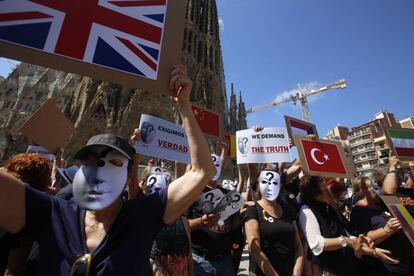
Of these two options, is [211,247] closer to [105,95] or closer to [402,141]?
[402,141]

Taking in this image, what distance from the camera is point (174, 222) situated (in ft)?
7.47

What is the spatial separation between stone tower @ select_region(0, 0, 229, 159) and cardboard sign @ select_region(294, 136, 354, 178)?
14.5ft

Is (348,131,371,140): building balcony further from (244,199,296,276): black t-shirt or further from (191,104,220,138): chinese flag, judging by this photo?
(244,199,296,276): black t-shirt

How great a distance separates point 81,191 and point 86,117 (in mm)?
18158

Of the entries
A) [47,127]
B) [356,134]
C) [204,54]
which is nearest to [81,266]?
[47,127]

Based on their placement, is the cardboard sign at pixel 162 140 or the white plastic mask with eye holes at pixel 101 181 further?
the cardboard sign at pixel 162 140

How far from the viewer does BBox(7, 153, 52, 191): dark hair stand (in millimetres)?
2041

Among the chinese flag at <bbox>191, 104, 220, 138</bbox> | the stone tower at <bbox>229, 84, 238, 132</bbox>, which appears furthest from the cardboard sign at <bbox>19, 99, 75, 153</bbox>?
the stone tower at <bbox>229, 84, 238, 132</bbox>

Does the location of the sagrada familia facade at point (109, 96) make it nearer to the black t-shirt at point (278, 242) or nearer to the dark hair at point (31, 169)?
the black t-shirt at point (278, 242)

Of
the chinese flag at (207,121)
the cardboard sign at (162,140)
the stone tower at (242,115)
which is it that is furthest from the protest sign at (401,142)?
the stone tower at (242,115)

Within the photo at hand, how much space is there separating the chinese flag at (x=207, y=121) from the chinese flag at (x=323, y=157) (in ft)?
5.34

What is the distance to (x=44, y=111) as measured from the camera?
3.62 metres

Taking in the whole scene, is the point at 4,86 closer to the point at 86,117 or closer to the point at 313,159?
the point at 86,117

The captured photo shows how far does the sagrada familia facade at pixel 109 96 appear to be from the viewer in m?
17.9
